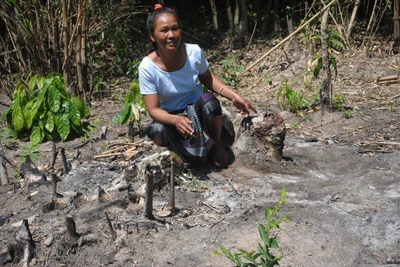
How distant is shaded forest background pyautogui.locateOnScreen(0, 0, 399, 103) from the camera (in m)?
5.55

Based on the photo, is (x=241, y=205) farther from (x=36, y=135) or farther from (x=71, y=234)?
(x=36, y=135)

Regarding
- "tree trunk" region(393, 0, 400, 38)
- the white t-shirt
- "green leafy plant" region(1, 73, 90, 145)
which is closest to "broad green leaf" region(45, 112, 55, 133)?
"green leafy plant" region(1, 73, 90, 145)

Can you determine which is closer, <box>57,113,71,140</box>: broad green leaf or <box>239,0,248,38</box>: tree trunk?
<box>57,113,71,140</box>: broad green leaf

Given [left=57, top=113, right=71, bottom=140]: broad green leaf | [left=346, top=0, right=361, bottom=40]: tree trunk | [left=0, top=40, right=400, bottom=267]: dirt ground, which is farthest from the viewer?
[left=346, top=0, right=361, bottom=40]: tree trunk

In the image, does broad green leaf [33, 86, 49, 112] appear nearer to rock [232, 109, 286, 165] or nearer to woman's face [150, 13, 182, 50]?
woman's face [150, 13, 182, 50]

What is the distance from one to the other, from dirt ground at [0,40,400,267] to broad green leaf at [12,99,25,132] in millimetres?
169

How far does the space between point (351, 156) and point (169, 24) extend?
1.61 m

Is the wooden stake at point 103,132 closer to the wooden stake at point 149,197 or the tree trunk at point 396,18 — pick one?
the wooden stake at point 149,197

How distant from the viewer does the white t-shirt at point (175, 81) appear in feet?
11.5

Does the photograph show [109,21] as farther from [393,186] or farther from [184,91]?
[393,186]

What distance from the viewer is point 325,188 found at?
11.0 ft

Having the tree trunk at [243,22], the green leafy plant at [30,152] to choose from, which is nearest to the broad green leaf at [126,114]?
the green leafy plant at [30,152]

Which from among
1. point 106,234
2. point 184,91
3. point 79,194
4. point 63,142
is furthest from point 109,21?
point 106,234

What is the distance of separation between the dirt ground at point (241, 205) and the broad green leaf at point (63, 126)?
0.09 metres
